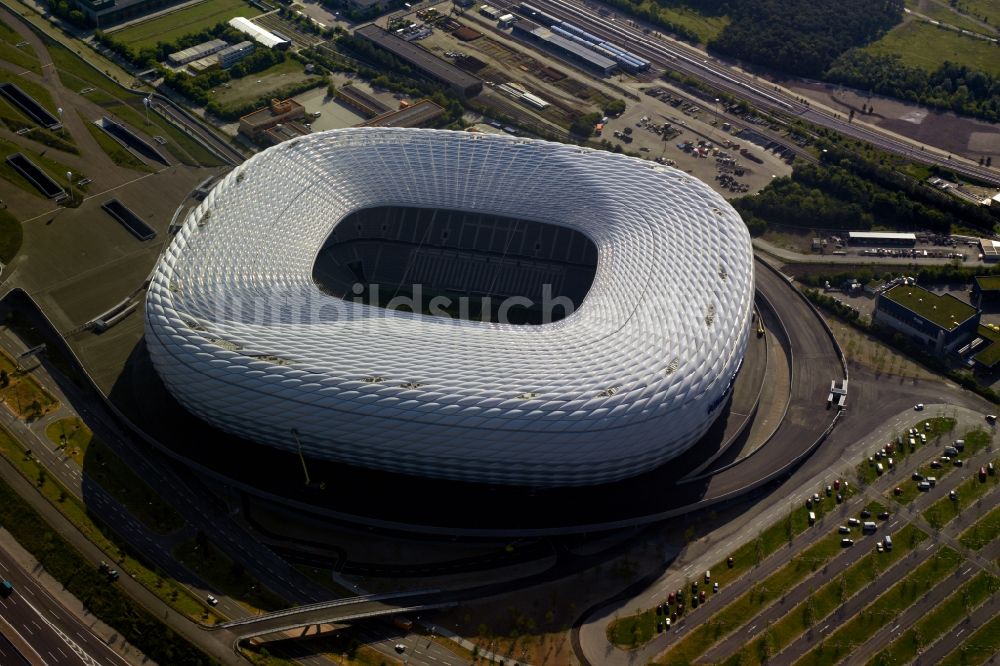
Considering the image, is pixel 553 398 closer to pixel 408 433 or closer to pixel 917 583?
pixel 408 433

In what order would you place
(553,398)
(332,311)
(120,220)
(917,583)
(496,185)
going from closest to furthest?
(553,398)
(917,583)
(332,311)
(496,185)
(120,220)

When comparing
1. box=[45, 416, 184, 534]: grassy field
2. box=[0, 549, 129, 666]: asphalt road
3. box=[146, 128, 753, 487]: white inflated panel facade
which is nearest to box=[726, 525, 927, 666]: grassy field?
A: box=[146, 128, 753, 487]: white inflated panel facade

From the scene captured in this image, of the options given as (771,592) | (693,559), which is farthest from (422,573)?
(771,592)

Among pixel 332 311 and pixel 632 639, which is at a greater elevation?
pixel 332 311

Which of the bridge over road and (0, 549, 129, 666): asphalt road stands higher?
the bridge over road

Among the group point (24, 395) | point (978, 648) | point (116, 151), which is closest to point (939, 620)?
point (978, 648)

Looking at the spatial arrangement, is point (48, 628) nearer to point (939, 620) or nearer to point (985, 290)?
point (939, 620)

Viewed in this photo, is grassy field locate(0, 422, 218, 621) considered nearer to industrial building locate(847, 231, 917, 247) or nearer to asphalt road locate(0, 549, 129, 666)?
asphalt road locate(0, 549, 129, 666)
